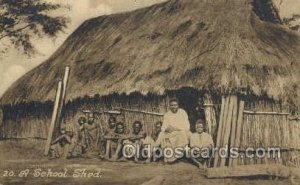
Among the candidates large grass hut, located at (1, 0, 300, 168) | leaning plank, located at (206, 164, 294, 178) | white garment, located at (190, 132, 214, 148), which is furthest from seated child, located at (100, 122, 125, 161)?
leaning plank, located at (206, 164, 294, 178)

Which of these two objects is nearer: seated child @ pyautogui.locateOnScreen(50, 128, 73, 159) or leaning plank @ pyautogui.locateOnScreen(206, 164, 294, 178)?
leaning plank @ pyautogui.locateOnScreen(206, 164, 294, 178)

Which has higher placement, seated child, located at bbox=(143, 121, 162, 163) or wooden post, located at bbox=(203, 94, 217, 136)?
wooden post, located at bbox=(203, 94, 217, 136)

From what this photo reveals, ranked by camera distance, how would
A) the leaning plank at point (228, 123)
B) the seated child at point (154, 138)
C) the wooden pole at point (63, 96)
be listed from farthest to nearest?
the wooden pole at point (63, 96)
the seated child at point (154, 138)
the leaning plank at point (228, 123)

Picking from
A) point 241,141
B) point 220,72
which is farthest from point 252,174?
point 220,72

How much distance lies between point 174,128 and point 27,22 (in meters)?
3.09

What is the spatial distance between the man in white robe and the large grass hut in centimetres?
13

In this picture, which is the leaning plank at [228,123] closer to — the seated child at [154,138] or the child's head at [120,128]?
the seated child at [154,138]

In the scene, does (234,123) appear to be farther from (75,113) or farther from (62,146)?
(62,146)

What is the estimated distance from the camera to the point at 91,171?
37.3 ft

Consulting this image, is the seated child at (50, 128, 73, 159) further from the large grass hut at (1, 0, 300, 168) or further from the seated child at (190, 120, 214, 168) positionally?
the seated child at (190, 120, 214, 168)

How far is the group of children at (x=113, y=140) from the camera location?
36.9 feet

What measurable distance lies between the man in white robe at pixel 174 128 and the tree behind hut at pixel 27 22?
2.39 metres

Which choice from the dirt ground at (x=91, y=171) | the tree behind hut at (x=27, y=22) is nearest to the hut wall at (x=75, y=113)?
the dirt ground at (x=91, y=171)

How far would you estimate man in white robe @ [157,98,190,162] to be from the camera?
11.3 m
